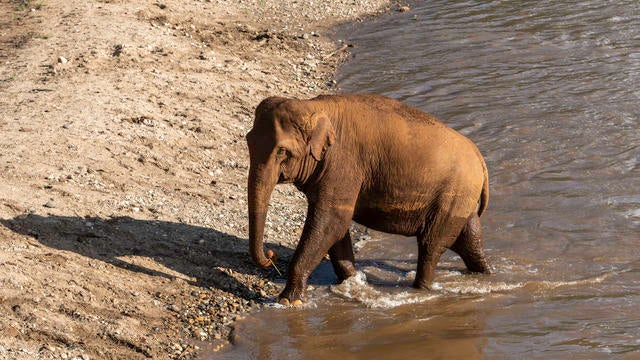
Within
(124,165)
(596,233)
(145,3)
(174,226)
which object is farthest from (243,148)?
(145,3)

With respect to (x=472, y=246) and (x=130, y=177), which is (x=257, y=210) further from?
(x=130, y=177)

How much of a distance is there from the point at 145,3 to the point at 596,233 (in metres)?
11.1

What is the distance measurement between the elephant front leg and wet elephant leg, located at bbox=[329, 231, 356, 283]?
0.60 meters

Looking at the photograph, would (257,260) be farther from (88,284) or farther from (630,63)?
(630,63)

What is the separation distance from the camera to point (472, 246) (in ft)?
30.3

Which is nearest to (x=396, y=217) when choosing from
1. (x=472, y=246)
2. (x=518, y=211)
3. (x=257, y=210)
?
(x=472, y=246)

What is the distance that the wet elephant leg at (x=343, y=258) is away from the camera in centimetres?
927

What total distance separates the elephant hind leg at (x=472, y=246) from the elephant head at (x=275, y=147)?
5.89 feet

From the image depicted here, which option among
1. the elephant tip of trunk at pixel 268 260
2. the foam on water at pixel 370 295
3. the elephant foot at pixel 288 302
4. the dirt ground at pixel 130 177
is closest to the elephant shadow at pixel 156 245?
the dirt ground at pixel 130 177

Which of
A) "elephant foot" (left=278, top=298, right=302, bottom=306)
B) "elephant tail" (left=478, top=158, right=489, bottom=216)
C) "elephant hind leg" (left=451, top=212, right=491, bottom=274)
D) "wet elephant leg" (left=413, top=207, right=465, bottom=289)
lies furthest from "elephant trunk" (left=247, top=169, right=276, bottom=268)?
"elephant tail" (left=478, top=158, right=489, bottom=216)

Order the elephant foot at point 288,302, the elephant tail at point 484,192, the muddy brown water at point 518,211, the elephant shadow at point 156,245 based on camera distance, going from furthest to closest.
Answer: the elephant tail at point 484,192 < the elephant shadow at point 156,245 < the elephant foot at point 288,302 < the muddy brown water at point 518,211

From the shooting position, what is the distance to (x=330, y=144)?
8508 millimetres

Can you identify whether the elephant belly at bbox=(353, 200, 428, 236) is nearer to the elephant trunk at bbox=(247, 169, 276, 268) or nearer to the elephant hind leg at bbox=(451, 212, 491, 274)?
the elephant hind leg at bbox=(451, 212, 491, 274)

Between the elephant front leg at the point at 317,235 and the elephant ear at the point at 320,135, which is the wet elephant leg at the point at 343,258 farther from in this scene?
the elephant ear at the point at 320,135
